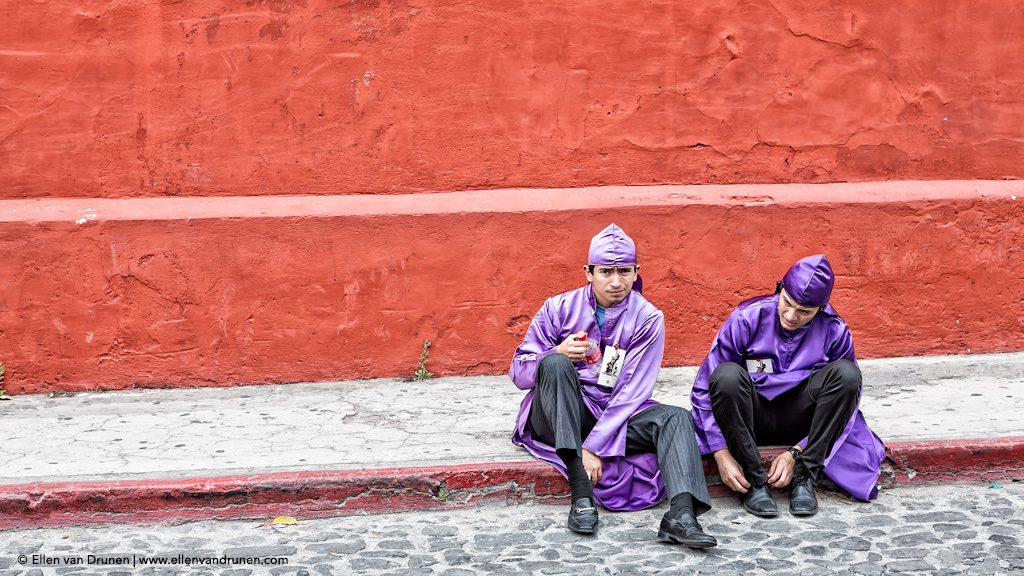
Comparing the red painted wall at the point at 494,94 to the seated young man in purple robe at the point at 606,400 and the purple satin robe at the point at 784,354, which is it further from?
the purple satin robe at the point at 784,354

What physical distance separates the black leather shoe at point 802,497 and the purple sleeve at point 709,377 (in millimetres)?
339

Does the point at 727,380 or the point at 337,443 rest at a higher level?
the point at 727,380

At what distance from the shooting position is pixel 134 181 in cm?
627

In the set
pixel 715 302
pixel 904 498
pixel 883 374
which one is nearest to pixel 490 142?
pixel 715 302

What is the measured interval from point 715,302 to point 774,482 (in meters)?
1.96

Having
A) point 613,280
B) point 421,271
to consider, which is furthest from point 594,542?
point 421,271

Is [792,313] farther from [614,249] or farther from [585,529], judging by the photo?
[585,529]

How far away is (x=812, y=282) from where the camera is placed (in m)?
4.51

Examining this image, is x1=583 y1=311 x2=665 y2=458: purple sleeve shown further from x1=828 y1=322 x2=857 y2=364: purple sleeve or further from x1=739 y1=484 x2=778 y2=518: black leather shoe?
x1=828 y1=322 x2=857 y2=364: purple sleeve

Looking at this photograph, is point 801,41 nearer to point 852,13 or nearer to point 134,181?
point 852,13

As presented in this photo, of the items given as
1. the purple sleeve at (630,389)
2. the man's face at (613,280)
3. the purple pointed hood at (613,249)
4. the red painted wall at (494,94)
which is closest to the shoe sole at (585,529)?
the purple sleeve at (630,389)

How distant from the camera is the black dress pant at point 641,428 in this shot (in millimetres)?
4426

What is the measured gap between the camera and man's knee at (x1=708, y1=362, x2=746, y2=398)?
4566 mm

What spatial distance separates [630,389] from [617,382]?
0.07 metres
